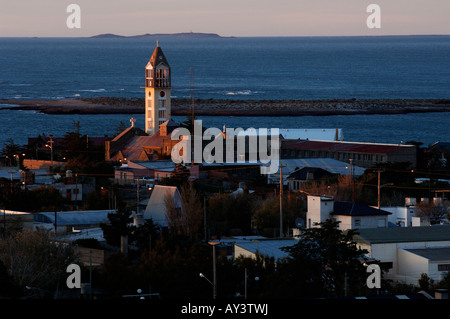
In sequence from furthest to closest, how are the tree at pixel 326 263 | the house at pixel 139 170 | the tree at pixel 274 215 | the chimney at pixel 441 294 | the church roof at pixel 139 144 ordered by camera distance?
the church roof at pixel 139 144 → the house at pixel 139 170 → the tree at pixel 274 215 → the tree at pixel 326 263 → the chimney at pixel 441 294

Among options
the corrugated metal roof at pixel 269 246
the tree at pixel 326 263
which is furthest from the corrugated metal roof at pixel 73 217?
the tree at pixel 326 263

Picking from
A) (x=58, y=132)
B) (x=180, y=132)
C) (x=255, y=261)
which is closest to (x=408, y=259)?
(x=255, y=261)

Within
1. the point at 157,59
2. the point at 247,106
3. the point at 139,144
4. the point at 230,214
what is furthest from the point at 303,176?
the point at 247,106

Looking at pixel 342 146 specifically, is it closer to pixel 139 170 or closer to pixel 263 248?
pixel 139 170

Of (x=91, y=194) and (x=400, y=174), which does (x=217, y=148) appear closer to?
(x=400, y=174)

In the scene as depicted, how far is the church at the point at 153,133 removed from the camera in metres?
53.2

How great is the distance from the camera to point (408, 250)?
23.8 metres

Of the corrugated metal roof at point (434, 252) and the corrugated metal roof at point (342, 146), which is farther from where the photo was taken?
the corrugated metal roof at point (342, 146)

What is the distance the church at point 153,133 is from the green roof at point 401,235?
25.7m

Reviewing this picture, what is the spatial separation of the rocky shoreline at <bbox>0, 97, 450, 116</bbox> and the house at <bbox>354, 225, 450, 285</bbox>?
8077cm

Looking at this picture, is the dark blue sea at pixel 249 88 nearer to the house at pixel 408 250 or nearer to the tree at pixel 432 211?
the tree at pixel 432 211

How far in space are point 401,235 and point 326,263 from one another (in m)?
4.05
